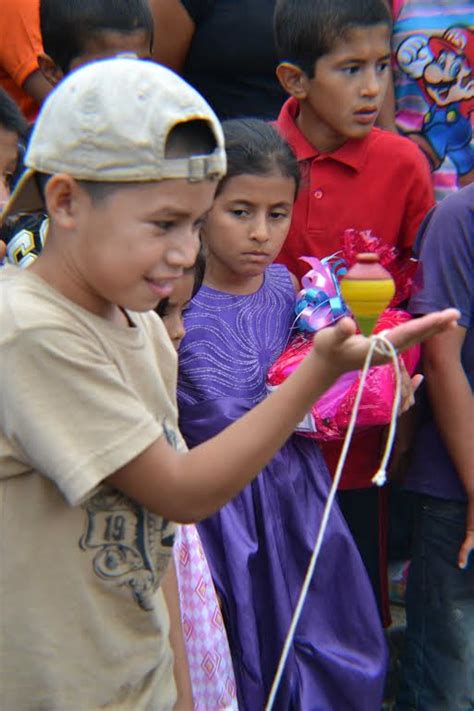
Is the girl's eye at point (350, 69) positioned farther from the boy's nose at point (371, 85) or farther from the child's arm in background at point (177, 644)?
the child's arm in background at point (177, 644)

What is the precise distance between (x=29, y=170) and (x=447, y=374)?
1398mm

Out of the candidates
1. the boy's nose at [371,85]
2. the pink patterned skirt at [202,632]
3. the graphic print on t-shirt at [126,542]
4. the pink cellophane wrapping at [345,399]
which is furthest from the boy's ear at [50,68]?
the graphic print on t-shirt at [126,542]

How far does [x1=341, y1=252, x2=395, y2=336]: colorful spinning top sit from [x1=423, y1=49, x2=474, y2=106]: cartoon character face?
6.00ft

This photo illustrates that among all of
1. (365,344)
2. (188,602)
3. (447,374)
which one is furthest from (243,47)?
(365,344)

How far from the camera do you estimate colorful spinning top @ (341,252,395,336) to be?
5.48 feet

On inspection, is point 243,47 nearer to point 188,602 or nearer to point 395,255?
point 395,255

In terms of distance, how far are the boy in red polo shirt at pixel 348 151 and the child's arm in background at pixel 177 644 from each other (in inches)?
37.1

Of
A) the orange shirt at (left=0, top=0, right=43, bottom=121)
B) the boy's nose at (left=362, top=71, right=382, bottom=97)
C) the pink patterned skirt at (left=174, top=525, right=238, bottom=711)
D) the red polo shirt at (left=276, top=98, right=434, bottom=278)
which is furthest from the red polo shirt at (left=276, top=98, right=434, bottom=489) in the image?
the orange shirt at (left=0, top=0, right=43, bottom=121)

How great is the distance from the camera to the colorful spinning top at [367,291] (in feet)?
5.48

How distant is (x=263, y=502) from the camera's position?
2508mm

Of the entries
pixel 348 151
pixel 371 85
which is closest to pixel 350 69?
pixel 371 85

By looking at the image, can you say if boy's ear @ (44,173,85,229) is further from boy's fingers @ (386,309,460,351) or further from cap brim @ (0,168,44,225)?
boy's fingers @ (386,309,460,351)

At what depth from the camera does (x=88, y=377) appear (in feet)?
5.01

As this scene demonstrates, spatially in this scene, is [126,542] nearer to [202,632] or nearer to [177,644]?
[177,644]
